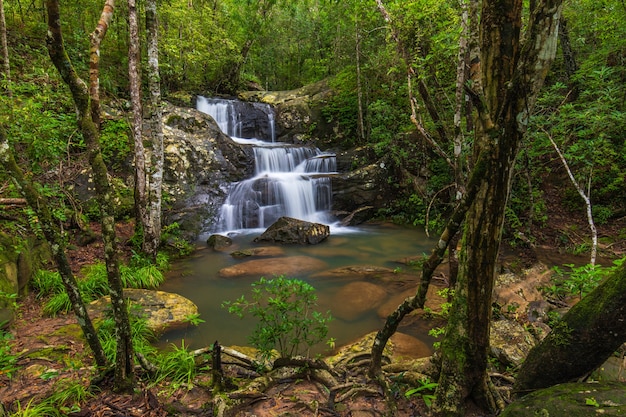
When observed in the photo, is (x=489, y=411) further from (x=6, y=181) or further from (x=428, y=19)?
(x=6, y=181)

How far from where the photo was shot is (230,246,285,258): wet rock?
960 centimetres

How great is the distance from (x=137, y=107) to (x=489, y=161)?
295 inches

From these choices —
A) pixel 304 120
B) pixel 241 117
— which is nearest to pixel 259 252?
pixel 241 117

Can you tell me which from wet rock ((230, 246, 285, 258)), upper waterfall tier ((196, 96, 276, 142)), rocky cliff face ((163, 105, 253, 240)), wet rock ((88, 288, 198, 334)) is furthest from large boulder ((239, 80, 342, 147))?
wet rock ((88, 288, 198, 334))

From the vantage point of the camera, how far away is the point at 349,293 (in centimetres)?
734

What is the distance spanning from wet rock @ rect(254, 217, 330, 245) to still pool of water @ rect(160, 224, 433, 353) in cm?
31

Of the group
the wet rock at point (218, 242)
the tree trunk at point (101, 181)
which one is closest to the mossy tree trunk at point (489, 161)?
the tree trunk at point (101, 181)

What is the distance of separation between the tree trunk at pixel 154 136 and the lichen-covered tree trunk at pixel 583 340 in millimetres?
7551

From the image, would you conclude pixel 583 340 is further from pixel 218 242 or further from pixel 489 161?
pixel 218 242

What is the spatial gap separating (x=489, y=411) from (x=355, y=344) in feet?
8.94

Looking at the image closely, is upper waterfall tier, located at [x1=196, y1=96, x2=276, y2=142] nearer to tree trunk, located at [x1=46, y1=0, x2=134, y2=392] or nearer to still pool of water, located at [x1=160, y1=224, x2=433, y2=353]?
still pool of water, located at [x1=160, y1=224, x2=433, y2=353]

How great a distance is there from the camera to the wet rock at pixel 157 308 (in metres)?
5.41

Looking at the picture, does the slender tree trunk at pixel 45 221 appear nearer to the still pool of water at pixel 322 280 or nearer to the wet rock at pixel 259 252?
the still pool of water at pixel 322 280

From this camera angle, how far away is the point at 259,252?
989cm
